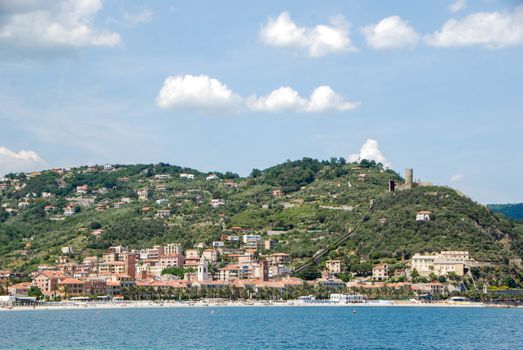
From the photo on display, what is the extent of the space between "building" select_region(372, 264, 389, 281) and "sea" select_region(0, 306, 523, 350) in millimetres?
17743

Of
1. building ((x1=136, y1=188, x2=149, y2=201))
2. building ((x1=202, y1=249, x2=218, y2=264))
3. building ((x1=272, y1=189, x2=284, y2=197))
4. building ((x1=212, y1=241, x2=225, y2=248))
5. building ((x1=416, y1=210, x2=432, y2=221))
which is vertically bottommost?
building ((x1=202, y1=249, x2=218, y2=264))

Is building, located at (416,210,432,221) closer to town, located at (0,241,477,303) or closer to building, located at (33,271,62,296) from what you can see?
town, located at (0,241,477,303)

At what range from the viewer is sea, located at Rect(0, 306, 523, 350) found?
5694 centimetres

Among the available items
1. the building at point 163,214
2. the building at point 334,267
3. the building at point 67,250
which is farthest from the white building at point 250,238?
the building at point 67,250

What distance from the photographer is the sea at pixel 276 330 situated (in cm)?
5694

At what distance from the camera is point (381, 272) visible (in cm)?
→ 11538

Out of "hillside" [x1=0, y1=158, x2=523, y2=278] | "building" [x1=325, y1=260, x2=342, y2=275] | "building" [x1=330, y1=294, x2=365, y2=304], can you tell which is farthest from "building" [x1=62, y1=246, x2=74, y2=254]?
"building" [x1=330, y1=294, x2=365, y2=304]

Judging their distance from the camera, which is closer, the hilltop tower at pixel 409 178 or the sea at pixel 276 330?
the sea at pixel 276 330

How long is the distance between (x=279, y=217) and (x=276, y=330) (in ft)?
256

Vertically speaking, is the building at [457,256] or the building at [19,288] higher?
the building at [457,256]

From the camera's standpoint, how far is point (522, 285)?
371 ft

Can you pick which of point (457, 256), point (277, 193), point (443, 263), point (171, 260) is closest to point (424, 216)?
point (457, 256)

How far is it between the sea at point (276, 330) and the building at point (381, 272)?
58.2ft

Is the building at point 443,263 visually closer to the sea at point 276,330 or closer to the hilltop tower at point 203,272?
the sea at point 276,330
